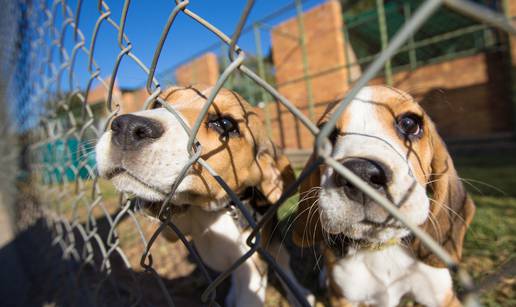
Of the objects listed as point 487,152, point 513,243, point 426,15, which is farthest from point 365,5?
point 426,15

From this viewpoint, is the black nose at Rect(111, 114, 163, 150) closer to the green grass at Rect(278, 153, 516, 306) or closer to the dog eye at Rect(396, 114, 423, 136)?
the green grass at Rect(278, 153, 516, 306)

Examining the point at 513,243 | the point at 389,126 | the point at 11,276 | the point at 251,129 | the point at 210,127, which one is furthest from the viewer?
the point at 11,276

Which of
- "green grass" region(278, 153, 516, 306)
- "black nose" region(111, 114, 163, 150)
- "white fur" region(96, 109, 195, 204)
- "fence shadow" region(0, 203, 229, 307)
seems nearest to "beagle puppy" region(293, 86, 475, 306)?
"green grass" region(278, 153, 516, 306)

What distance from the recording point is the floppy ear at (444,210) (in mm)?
1647

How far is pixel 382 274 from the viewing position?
179 cm

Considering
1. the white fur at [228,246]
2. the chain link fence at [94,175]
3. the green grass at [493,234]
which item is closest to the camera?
the chain link fence at [94,175]

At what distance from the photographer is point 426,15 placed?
37 centimetres

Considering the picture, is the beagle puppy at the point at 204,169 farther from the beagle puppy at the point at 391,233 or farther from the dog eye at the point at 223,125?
the beagle puppy at the point at 391,233

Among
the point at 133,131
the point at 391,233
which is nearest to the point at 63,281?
the point at 133,131

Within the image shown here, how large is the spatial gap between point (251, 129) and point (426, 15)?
1637 millimetres

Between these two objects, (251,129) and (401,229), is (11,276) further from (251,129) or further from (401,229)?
(401,229)

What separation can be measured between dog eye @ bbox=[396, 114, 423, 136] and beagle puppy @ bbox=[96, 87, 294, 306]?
2.47ft

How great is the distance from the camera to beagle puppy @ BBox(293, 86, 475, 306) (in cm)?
137

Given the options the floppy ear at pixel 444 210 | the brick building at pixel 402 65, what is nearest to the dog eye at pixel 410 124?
the floppy ear at pixel 444 210
